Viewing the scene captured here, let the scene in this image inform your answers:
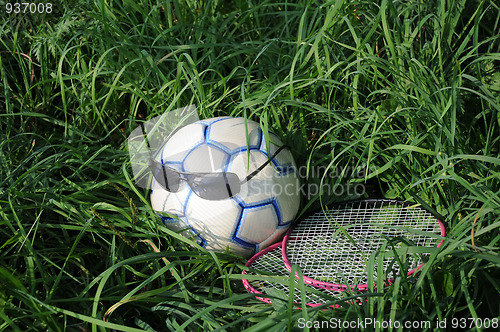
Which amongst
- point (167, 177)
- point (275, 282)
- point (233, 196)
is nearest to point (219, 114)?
point (167, 177)

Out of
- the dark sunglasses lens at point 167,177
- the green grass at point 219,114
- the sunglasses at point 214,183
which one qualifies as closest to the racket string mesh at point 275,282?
the green grass at point 219,114

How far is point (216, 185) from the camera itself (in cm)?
267

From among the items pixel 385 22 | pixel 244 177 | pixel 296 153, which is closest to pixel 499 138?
pixel 385 22

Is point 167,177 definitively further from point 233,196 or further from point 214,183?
point 233,196

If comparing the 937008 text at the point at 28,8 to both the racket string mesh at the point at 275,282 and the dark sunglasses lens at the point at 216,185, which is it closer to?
Result: the dark sunglasses lens at the point at 216,185

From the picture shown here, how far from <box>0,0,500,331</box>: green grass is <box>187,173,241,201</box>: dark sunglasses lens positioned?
0.29 meters

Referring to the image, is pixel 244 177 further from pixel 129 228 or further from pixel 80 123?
pixel 80 123

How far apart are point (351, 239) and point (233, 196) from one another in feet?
2.22

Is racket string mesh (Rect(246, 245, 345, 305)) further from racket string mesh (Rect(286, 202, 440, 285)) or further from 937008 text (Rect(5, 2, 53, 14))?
937008 text (Rect(5, 2, 53, 14))

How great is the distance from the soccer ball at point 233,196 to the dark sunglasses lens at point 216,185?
0.06 ft

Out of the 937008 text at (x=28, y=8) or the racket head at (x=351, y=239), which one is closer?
the racket head at (x=351, y=239)

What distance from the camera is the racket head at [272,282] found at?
2.31 m

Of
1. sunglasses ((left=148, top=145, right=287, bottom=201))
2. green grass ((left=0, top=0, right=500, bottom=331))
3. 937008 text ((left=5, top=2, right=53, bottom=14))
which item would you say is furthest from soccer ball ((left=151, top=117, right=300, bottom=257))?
937008 text ((left=5, top=2, right=53, bottom=14))

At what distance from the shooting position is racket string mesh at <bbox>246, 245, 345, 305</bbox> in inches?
91.4
